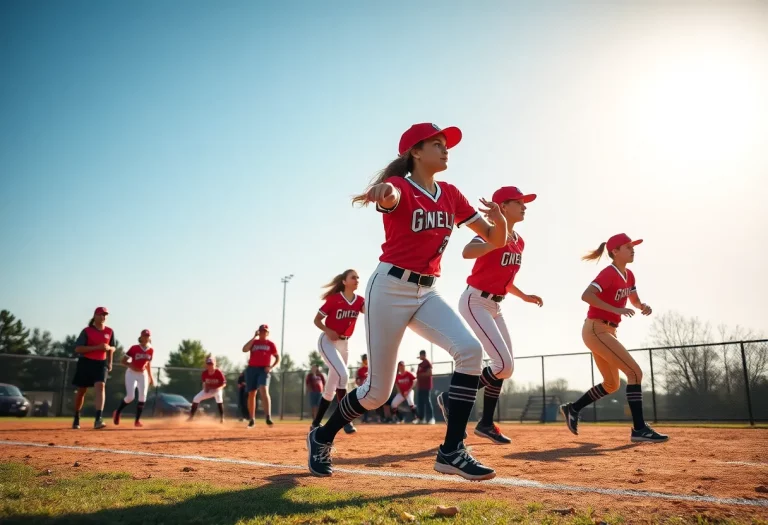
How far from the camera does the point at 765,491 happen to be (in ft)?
11.1

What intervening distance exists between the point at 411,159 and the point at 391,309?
1.25 meters

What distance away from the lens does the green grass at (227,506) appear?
2.70 meters

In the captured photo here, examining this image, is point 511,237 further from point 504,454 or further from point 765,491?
point 765,491

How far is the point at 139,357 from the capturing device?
541 inches

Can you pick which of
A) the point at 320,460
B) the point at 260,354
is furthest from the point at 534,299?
the point at 260,354

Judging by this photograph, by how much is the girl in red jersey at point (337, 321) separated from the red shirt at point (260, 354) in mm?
4510

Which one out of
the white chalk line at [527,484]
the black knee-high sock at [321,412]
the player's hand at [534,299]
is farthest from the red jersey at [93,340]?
the player's hand at [534,299]

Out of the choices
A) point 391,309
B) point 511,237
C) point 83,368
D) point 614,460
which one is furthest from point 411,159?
point 83,368

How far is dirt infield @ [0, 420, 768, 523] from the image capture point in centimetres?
321

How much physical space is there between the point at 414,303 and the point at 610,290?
4.52m

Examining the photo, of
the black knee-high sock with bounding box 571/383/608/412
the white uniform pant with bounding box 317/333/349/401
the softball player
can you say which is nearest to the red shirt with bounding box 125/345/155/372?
the white uniform pant with bounding box 317/333/349/401

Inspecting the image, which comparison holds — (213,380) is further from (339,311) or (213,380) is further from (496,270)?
(496,270)

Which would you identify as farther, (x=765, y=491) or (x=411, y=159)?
(x=411, y=159)

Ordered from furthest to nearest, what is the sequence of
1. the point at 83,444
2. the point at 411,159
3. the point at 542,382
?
1. the point at 542,382
2. the point at 83,444
3. the point at 411,159
